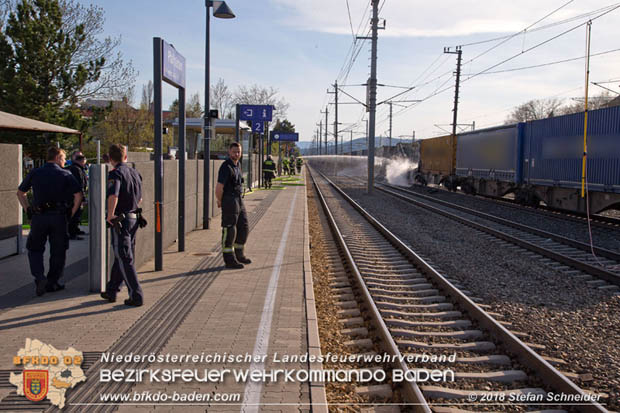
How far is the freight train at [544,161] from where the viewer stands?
1589 cm

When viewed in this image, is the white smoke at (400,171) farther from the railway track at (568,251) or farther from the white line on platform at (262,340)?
the white line on platform at (262,340)

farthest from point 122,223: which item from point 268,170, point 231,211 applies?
point 268,170

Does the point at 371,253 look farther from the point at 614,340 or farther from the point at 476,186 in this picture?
the point at 476,186

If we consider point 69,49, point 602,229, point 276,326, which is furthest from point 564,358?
point 69,49

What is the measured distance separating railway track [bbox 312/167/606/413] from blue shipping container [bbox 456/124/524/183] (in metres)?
15.3

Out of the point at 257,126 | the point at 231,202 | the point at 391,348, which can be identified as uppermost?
the point at 257,126

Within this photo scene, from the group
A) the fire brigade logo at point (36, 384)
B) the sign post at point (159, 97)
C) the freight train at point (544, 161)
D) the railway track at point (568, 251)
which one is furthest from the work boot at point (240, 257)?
the freight train at point (544, 161)

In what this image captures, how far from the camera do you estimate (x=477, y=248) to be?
11906 millimetres

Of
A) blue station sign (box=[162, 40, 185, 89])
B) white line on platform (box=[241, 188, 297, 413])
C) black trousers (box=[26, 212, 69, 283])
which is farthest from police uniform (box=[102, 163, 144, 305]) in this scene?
blue station sign (box=[162, 40, 185, 89])

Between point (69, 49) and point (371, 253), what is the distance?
18942 mm

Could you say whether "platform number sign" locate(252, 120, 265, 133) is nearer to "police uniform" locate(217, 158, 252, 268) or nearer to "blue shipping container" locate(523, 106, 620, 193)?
"blue shipping container" locate(523, 106, 620, 193)

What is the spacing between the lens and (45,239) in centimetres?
664

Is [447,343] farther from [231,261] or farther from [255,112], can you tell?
[255,112]

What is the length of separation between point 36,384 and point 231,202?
4.62 meters
